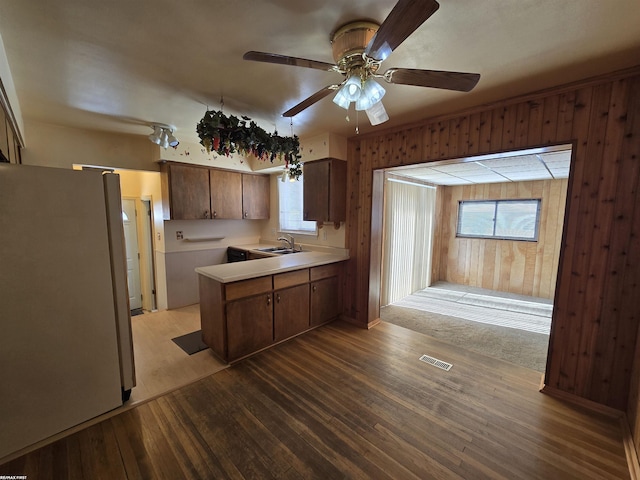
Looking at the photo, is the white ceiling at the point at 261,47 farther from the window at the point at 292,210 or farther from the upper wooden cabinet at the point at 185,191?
the window at the point at 292,210

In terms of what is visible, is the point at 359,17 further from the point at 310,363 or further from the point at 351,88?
the point at 310,363

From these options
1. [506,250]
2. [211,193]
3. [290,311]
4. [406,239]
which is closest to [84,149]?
[211,193]

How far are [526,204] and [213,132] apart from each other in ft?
20.2

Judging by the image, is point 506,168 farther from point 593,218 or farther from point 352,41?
point 352,41

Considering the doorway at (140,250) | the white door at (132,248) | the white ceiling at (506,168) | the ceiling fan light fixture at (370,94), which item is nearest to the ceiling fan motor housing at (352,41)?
the ceiling fan light fixture at (370,94)

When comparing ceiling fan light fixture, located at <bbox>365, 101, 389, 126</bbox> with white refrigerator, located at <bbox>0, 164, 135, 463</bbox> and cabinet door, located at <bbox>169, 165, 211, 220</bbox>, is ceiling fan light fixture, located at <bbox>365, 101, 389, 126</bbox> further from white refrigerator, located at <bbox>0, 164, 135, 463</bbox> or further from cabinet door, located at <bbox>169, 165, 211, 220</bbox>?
cabinet door, located at <bbox>169, 165, 211, 220</bbox>

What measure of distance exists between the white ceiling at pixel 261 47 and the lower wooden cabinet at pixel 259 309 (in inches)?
69.6

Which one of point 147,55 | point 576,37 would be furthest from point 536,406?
point 147,55

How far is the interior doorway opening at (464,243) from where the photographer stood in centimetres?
430

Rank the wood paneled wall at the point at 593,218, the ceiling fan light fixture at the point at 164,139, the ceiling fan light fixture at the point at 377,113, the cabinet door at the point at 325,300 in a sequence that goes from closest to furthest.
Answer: the ceiling fan light fixture at the point at 377,113
the wood paneled wall at the point at 593,218
the ceiling fan light fixture at the point at 164,139
the cabinet door at the point at 325,300

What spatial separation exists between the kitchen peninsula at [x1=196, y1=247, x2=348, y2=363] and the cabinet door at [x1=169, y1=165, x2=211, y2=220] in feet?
4.79

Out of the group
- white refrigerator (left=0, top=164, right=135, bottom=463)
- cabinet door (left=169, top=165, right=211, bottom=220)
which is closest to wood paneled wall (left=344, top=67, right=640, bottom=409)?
white refrigerator (left=0, top=164, right=135, bottom=463)

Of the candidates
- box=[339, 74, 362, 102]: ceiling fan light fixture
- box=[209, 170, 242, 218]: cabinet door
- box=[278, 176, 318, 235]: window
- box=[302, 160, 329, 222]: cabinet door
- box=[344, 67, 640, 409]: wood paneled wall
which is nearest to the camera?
box=[339, 74, 362, 102]: ceiling fan light fixture

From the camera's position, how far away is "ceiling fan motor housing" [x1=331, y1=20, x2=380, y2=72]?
1403 millimetres
